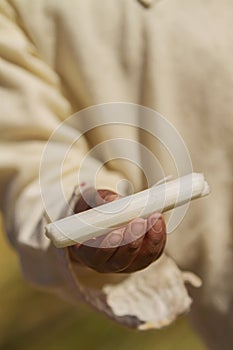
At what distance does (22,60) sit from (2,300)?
2.58ft

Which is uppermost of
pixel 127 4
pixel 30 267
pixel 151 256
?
pixel 127 4

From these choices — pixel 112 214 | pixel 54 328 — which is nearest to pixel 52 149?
pixel 112 214

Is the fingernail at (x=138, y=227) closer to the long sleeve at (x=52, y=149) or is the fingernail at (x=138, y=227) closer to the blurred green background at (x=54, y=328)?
the long sleeve at (x=52, y=149)

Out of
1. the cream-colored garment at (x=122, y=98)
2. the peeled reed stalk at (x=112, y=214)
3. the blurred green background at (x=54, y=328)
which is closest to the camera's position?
the peeled reed stalk at (x=112, y=214)

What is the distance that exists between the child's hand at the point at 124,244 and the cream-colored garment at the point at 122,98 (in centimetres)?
6

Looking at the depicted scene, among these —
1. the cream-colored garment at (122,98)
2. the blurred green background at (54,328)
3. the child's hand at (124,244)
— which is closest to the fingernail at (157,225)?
the child's hand at (124,244)

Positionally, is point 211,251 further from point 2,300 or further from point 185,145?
point 2,300

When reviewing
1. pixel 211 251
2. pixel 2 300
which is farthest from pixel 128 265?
pixel 2 300

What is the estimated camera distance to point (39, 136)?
699mm

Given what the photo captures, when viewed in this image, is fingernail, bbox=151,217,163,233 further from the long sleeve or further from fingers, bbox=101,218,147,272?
the long sleeve

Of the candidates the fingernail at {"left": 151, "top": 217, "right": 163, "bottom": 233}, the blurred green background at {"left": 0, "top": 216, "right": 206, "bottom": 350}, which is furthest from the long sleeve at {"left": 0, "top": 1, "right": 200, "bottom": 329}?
the blurred green background at {"left": 0, "top": 216, "right": 206, "bottom": 350}

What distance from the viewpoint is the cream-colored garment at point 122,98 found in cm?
66

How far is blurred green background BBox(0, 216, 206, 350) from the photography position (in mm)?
1397

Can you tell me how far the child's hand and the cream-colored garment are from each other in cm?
6
